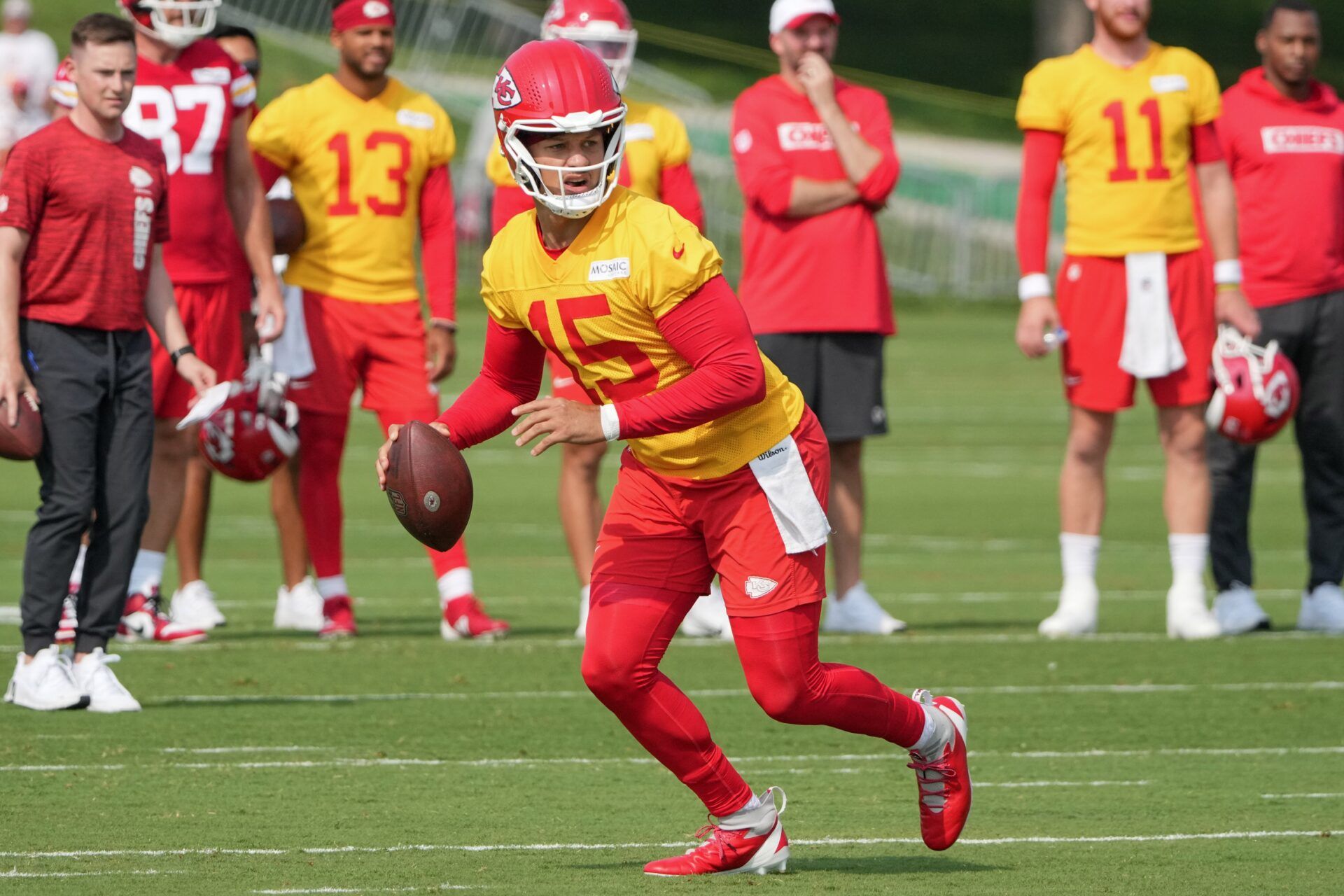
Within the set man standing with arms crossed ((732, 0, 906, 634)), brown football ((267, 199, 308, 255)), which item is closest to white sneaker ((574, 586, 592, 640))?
man standing with arms crossed ((732, 0, 906, 634))

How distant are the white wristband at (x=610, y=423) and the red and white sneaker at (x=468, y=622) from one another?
164 inches

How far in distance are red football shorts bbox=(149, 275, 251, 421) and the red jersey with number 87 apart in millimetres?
64

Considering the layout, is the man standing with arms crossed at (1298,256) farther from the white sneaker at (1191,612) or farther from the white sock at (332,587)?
the white sock at (332,587)

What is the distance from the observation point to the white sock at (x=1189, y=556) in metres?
9.12

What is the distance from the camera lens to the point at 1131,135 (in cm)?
909

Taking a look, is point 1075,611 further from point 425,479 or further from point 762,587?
point 425,479

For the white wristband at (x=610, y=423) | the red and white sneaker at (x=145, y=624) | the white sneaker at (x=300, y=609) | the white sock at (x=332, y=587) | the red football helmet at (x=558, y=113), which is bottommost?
the white sneaker at (x=300, y=609)

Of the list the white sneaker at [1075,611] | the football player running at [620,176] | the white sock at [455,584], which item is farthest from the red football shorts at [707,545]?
the white sneaker at [1075,611]

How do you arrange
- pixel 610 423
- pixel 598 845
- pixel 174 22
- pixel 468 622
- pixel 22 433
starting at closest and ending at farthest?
pixel 610 423, pixel 598 845, pixel 22 433, pixel 174 22, pixel 468 622

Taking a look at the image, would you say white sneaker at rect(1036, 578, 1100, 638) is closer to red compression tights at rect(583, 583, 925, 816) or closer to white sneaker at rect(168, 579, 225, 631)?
white sneaker at rect(168, 579, 225, 631)

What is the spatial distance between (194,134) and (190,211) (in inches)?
12.2

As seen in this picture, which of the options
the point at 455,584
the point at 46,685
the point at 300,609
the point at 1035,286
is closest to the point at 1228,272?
the point at 1035,286

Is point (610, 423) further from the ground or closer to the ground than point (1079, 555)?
further from the ground

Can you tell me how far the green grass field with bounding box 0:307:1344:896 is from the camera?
17.7 feet
